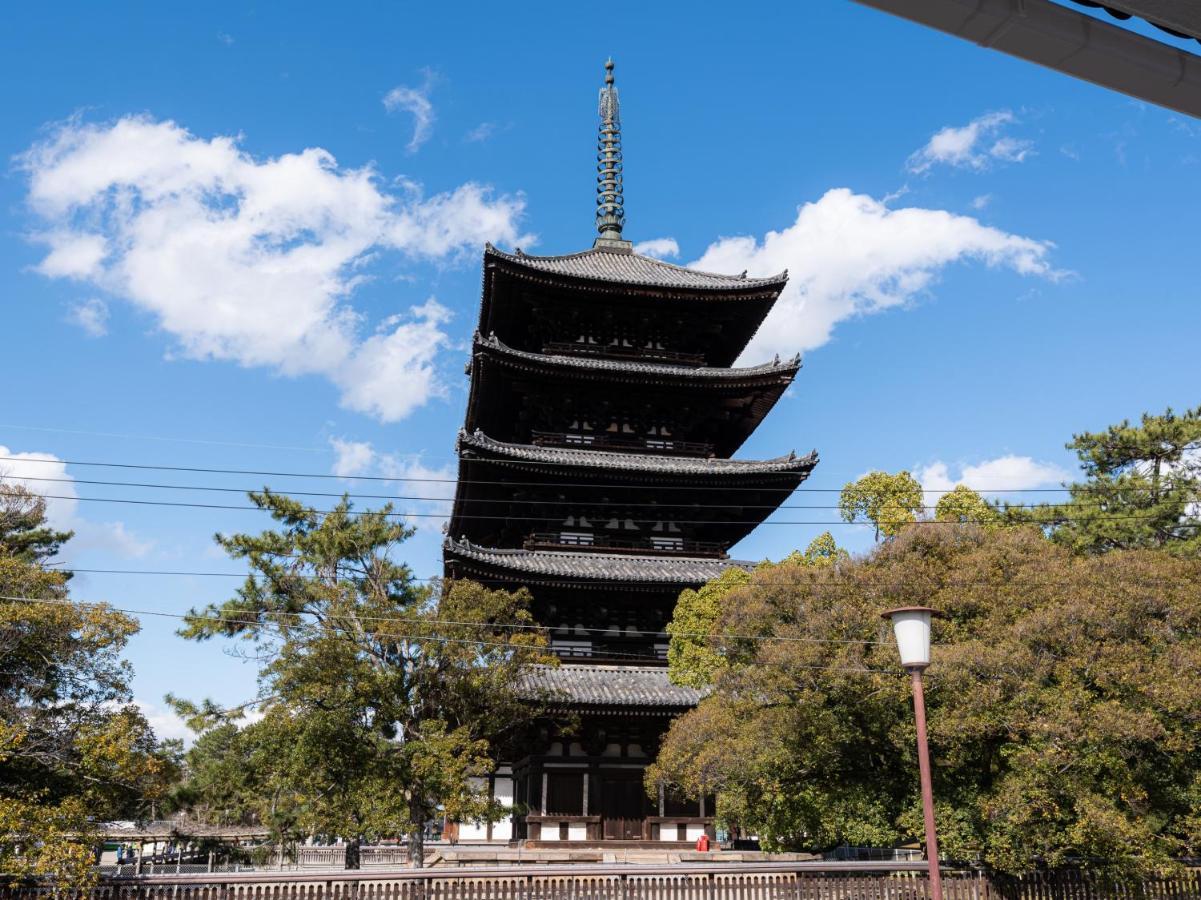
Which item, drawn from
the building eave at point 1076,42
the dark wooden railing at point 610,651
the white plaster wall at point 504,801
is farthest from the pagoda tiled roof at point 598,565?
the building eave at point 1076,42

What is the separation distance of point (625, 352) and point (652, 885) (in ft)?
64.3

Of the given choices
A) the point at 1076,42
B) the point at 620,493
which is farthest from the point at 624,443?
the point at 1076,42

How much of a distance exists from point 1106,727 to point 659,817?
547 inches

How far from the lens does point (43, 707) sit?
62.2 feet

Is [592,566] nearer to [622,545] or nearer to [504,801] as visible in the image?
[622,545]

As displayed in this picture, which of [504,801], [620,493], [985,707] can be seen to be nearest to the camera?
[985,707]

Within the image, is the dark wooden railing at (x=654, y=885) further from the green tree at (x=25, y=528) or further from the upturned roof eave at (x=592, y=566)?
the green tree at (x=25, y=528)

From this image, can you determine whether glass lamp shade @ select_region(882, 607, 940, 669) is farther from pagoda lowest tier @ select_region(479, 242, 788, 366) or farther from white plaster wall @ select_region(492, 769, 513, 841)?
pagoda lowest tier @ select_region(479, 242, 788, 366)

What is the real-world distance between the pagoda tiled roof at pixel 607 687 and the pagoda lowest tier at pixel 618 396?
26.3ft

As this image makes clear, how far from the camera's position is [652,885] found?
1948cm

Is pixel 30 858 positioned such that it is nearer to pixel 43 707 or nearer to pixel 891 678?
pixel 43 707

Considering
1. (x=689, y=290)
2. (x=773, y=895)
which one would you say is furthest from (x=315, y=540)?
(x=773, y=895)

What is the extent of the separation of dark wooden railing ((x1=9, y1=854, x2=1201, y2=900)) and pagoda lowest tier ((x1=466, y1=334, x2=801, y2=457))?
1580 centimetres

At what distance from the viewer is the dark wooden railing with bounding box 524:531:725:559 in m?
30.6
